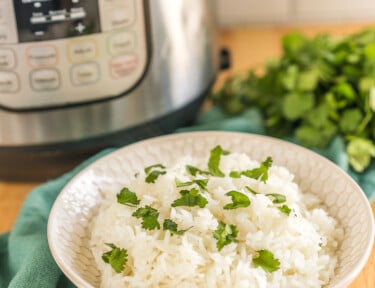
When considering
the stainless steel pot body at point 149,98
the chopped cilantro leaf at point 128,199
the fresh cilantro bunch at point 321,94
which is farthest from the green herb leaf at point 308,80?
the chopped cilantro leaf at point 128,199

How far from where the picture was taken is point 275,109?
95 cm

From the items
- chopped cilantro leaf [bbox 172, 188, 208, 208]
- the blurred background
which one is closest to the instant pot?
chopped cilantro leaf [bbox 172, 188, 208, 208]

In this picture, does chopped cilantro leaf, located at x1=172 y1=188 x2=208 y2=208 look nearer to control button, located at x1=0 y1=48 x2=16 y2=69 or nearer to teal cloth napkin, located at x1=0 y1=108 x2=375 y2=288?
teal cloth napkin, located at x1=0 y1=108 x2=375 y2=288

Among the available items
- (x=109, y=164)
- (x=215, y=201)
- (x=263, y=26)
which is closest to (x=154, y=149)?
(x=109, y=164)

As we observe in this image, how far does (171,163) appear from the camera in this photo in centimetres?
79

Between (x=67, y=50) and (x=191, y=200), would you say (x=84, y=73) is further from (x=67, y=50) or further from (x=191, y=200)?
(x=191, y=200)

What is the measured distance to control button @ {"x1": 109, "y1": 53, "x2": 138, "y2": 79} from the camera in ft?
2.61


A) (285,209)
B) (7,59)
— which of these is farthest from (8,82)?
(285,209)

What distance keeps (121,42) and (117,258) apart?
0.96 ft

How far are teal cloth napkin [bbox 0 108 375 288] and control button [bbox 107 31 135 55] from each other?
13cm

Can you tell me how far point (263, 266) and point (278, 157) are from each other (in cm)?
22

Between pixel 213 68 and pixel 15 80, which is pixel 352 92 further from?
pixel 15 80

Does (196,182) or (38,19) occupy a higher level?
(38,19)

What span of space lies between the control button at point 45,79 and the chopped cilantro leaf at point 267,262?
336 millimetres
